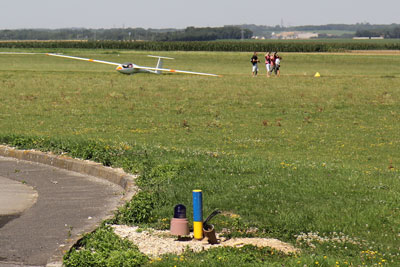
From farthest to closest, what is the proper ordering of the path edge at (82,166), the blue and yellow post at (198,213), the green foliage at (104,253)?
the path edge at (82,166)
the blue and yellow post at (198,213)
the green foliage at (104,253)

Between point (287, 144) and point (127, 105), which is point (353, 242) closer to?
point (287, 144)

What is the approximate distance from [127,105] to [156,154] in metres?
15.0

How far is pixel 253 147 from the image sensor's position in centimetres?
1867

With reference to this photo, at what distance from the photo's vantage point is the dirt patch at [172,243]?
26.5 ft

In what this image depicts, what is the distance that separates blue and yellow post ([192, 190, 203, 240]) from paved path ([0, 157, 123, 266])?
1487 mm

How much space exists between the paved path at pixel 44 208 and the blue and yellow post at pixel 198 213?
1.49m

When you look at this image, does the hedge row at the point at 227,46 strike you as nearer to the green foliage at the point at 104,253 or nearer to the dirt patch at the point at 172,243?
the dirt patch at the point at 172,243

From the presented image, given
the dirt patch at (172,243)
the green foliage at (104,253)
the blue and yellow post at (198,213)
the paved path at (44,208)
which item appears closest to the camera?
the green foliage at (104,253)

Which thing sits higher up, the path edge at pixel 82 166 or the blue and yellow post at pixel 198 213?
the blue and yellow post at pixel 198 213

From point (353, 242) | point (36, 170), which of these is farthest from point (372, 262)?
point (36, 170)

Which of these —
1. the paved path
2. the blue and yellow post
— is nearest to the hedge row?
the paved path

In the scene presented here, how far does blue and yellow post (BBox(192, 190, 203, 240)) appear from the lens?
8.27 meters

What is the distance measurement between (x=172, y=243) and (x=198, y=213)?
1.55 feet

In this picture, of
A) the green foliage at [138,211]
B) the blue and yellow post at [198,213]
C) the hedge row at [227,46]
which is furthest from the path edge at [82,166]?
the hedge row at [227,46]
